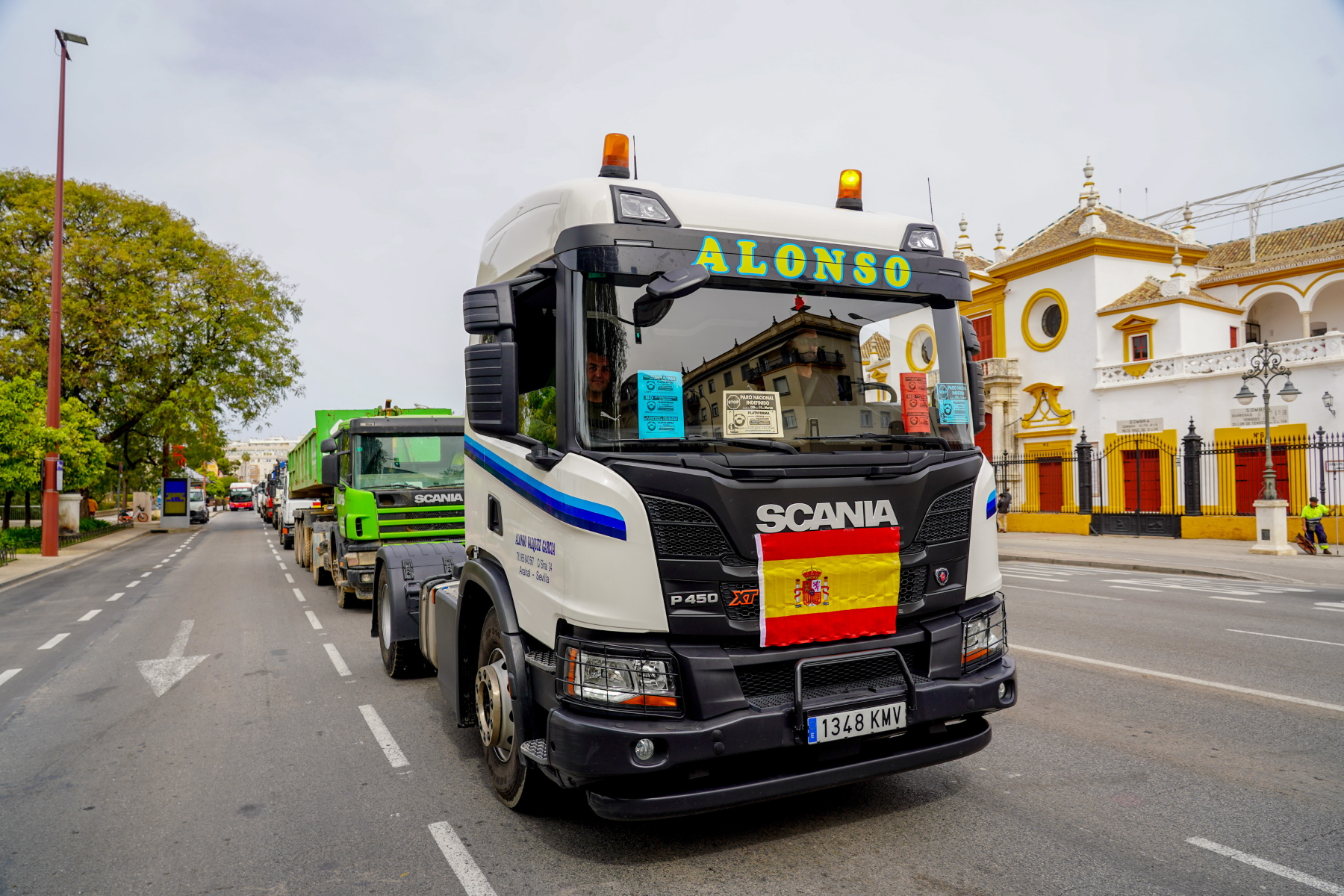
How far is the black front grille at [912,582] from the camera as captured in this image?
380cm

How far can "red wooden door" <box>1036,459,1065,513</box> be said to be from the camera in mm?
31094

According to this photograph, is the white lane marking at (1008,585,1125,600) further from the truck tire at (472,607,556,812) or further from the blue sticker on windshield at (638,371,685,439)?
the blue sticker on windshield at (638,371,685,439)

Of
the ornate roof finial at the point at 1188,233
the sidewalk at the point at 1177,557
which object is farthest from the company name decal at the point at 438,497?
the ornate roof finial at the point at 1188,233

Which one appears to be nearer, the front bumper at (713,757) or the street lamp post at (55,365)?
the front bumper at (713,757)

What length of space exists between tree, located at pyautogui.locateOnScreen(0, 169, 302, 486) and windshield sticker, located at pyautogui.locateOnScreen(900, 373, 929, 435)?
35236 millimetres

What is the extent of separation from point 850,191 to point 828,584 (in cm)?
234

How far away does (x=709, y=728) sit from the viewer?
331cm

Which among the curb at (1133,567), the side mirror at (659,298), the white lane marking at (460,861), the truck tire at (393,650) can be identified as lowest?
the curb at (1133,567)

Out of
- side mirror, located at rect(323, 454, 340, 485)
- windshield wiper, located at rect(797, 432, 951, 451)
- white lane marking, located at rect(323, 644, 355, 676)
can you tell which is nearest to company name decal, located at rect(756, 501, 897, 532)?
windshield wiper, located at rect(797, 432, 951, 451)

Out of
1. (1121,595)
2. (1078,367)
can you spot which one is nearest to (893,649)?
(1121,595)

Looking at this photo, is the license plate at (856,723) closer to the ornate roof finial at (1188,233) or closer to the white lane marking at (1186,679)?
the white lane marking at (1186,679)

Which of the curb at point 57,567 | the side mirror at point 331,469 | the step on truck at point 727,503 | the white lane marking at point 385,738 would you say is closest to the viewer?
the step on truck at point 727,503

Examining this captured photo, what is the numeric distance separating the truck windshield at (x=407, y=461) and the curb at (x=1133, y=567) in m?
10.8

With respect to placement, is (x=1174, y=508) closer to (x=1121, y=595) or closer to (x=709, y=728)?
(x=1121, y=595)
